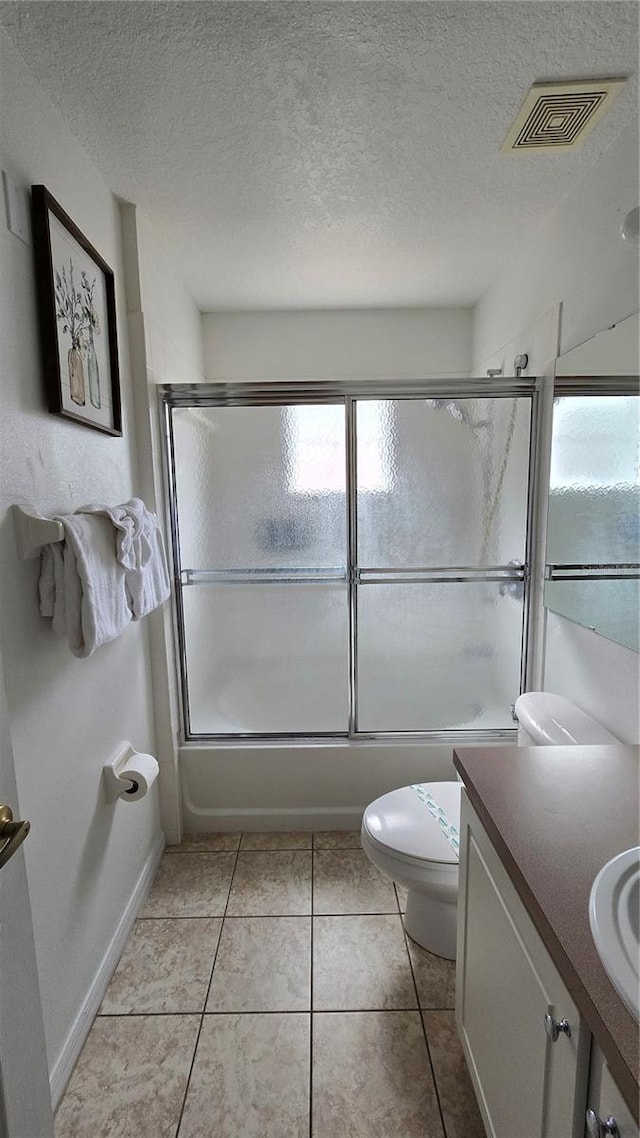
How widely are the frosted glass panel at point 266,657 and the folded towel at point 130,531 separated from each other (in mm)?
651

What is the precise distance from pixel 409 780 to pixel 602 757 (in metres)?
1.14

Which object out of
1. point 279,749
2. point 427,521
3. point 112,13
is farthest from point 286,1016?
point 112,13

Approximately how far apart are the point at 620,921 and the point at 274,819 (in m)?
1.71

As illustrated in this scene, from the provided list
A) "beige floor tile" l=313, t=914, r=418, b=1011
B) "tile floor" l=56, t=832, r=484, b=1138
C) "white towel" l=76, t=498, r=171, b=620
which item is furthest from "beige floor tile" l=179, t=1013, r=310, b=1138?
"white towel" l=76, t=498, r=171, b=620

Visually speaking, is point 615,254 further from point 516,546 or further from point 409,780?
point 409,780

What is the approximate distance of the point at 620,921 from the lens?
709 mm

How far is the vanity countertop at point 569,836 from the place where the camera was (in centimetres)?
60

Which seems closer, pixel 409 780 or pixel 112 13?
pixel 112 13

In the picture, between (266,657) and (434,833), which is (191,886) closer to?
(266,657)

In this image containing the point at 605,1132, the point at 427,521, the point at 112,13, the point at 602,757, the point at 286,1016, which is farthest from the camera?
the point at 427,521

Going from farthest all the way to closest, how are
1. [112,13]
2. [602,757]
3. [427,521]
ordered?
[427,521], [602,757], [112,13]

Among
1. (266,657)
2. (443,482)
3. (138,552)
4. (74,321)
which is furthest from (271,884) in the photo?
(74,321)

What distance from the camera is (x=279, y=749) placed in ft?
7.07

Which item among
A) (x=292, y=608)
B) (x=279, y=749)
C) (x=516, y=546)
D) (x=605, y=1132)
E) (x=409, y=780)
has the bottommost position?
(x=409, y=780)
